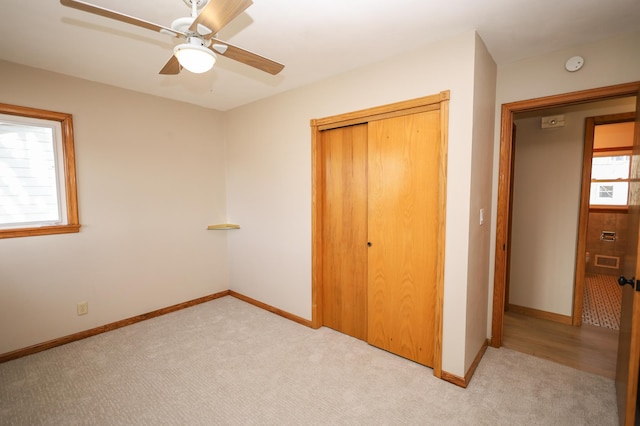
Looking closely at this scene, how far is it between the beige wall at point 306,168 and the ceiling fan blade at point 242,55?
1042 millimetres

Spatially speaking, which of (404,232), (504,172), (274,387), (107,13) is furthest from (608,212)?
(107,13)

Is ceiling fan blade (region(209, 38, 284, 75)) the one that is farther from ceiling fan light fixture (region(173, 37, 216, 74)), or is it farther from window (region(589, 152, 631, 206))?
window (region(589, 152, 631, 206))

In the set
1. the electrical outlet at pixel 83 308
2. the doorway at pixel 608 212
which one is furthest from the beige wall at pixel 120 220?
the doorway at pixel 608 212

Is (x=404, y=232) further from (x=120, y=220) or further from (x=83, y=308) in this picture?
(x=83, y=308)

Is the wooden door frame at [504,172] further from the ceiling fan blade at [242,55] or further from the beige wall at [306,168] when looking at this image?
the ceiling fan blade at [242,55]

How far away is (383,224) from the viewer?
252 centimetres

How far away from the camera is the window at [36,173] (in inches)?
97.6

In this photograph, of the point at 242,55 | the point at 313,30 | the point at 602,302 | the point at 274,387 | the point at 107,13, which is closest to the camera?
the point at 107,13

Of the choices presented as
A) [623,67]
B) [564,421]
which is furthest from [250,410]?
[623,67]

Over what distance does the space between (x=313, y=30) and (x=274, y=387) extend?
2.55 m

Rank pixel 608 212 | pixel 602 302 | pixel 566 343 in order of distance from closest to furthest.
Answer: pixel 566 343 → pixel 602 302 → pixel 608 212

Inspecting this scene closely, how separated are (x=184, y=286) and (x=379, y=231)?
102 inches

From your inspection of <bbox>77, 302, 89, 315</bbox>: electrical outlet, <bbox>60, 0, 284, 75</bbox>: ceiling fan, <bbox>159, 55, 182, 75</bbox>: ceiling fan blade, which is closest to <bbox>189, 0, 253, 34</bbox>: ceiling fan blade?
<bbox>60, 0, 284, 75</bbox>: ceiling fan

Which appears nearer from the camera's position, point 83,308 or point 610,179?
point 83,308
